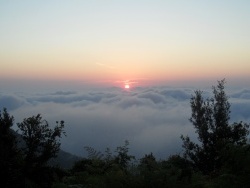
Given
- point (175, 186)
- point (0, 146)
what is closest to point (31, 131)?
point (0, 146)

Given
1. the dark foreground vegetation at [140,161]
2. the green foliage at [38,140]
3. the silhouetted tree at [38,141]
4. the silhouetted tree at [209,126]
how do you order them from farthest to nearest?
1. the silhouetted tree at [209,126]
2. the green foliage at [38,140]
3. the silhouetted tree at [38,141]
4. the dark foreground vegetation at [140,161]

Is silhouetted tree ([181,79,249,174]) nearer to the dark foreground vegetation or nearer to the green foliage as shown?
the dark foreground vegetation

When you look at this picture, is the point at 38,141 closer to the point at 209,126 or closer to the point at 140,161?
the point at 209,126

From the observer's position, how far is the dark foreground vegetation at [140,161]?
6656 millimetres

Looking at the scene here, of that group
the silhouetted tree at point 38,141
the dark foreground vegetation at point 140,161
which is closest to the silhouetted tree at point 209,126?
the dark foreground vegetation at point 140,161

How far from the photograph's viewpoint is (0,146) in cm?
1652

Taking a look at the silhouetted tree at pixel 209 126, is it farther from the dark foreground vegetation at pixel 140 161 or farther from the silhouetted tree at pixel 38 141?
the silhouetted tree at pixel 38 141

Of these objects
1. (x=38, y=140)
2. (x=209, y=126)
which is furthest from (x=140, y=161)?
(x=209, y=126)

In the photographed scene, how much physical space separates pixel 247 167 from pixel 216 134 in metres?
21.5

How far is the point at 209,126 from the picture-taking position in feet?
92.9

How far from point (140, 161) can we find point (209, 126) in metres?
21.1

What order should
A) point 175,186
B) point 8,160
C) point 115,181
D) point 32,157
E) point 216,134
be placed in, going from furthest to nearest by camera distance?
point 216,134 → point 32,157 → point 8,160 → point 115,181 → point 175,186

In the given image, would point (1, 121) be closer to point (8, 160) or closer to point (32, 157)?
point (32, 157)

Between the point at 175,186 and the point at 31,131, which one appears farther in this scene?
the point at 31,131
